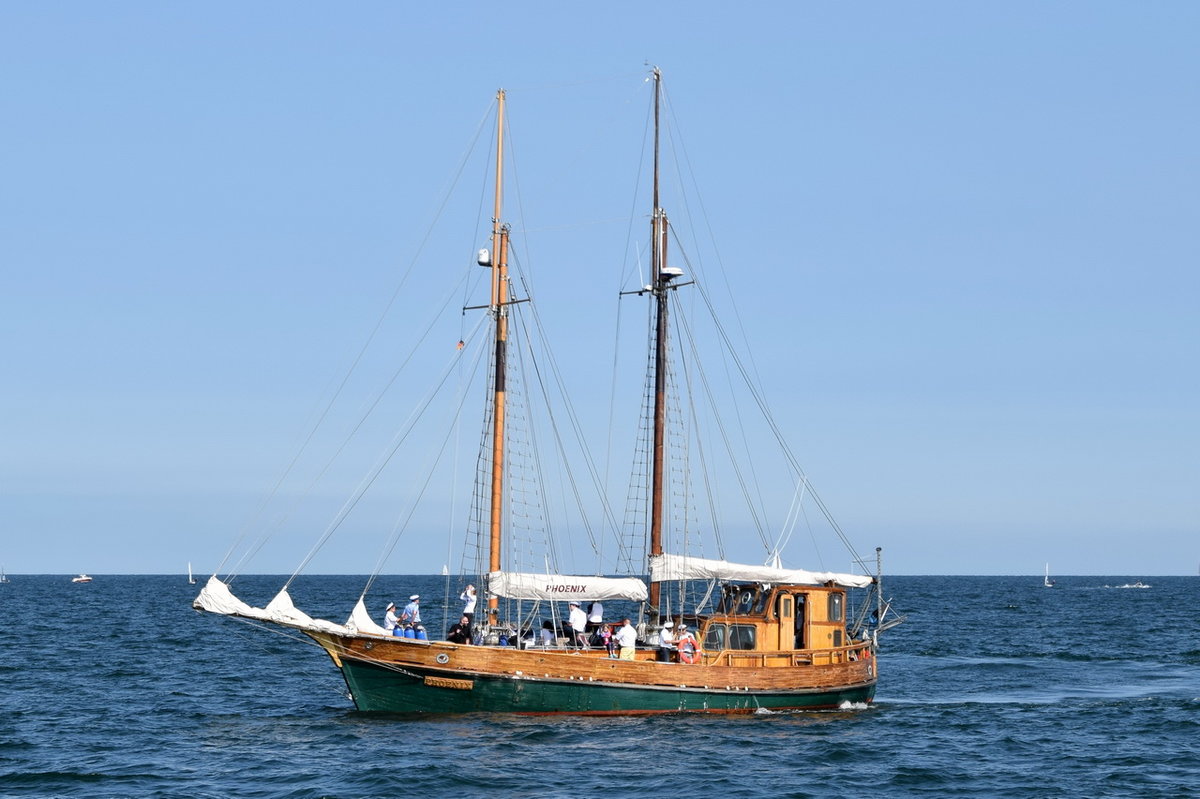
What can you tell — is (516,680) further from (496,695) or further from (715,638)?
(715,638)

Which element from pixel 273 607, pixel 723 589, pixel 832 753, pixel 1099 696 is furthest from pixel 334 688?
pixel 1099 696

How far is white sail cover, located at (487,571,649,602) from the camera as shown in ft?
138

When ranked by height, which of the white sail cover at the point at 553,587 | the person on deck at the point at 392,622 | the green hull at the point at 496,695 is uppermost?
the white sail cover at the point at 553,587

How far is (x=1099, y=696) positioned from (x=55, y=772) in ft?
120

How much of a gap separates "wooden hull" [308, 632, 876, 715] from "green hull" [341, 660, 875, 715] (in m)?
0.03

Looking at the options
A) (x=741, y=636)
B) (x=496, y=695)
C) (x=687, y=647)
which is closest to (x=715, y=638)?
(x=741, y=636)

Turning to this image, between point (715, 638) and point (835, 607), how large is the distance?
186 inches

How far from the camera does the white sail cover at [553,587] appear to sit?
42.0 meters

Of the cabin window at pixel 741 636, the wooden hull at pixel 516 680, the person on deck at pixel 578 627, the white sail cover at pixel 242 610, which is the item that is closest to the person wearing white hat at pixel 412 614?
the wooden hull at pixel 516 680

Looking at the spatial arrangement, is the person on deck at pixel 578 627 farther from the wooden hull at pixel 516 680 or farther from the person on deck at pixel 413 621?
the person on deck at pixel 413 621

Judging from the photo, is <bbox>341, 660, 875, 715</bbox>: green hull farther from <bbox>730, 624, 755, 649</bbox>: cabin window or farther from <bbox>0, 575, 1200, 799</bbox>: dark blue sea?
<bbox>730, 624, 755, 649</bbox>: cabin window

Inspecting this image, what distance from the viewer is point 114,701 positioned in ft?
158

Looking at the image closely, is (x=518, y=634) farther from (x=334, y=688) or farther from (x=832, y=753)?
(x=334, y=688)

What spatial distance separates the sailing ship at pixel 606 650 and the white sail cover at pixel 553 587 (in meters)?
0.04
